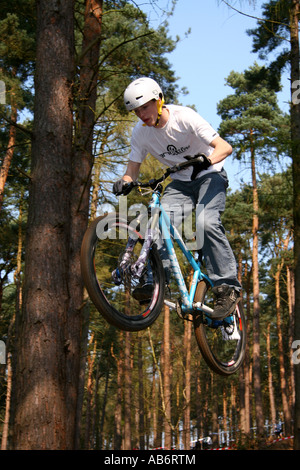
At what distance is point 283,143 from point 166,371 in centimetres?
1447

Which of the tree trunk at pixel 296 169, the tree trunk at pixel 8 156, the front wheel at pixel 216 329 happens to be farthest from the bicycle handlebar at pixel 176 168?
the tree trunk at pixel 8 156

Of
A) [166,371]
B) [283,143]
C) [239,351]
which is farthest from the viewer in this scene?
[166,371]

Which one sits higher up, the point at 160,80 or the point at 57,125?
the point at 160,80

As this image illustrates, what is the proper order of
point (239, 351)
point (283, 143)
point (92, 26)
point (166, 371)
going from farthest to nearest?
1. point (166, 371)
2. point (92, 26)
3. point (283, 143)
4. point (239, 351)

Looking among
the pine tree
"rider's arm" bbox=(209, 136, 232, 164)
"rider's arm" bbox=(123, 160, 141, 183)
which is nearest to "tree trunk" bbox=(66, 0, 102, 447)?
"rider's arm" bbox=(123, 160, 141, 183)

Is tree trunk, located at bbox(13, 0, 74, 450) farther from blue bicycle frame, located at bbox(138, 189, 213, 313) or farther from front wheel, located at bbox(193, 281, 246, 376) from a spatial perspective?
front wheel, located at bbox(193, 281, 246, 376)

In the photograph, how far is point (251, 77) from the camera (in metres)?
16.8

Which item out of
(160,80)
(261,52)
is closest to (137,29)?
(160,80)

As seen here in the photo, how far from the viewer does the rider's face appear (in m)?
3.87

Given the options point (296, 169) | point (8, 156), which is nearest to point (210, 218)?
point (296, 169)

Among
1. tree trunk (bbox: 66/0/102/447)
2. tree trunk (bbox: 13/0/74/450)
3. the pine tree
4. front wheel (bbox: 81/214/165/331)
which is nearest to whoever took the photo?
front wheel (bbox: 81/214/165/331)

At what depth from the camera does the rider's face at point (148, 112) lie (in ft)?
12.7

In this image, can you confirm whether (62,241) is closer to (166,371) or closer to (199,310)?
(199,310)

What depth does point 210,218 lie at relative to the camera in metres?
4.25
